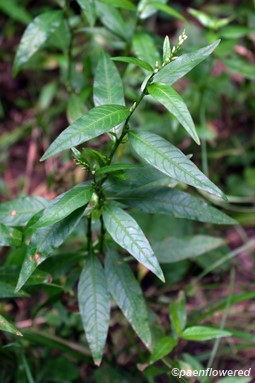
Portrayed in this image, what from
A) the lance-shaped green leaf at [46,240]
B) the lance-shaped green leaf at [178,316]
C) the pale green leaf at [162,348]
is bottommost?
the lance-shaped green leaf at [178,316]

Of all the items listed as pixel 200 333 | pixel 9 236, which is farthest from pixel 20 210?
pixel 200 333

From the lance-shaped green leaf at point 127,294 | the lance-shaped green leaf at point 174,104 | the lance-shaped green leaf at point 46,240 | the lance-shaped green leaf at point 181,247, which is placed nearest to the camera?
the lance-shaped green leaf at point 174,104

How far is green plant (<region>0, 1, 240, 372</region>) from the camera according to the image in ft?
4.15

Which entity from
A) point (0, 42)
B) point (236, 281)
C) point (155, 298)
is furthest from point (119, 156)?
point (0, 42)

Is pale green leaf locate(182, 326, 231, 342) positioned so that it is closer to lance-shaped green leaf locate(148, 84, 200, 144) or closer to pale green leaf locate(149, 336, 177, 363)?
pale green leaf locate(149, 336, 177, 363)

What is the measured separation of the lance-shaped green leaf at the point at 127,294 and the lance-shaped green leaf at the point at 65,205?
1.06ft

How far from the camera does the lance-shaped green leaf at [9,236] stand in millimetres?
1457

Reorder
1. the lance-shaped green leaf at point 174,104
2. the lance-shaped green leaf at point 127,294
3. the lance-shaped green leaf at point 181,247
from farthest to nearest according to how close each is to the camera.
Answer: the lance-shaped green leaf at point 181,247 < the lance-shaped green leaf at point 127,294 < the lance-shaped green leaf at point 174,104

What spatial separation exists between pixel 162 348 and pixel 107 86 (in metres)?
0.88

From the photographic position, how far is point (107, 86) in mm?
1548

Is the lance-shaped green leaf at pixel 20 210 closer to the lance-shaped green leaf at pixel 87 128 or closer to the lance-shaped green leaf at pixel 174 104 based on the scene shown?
the lance-shaped green leaf at pixel 87 128

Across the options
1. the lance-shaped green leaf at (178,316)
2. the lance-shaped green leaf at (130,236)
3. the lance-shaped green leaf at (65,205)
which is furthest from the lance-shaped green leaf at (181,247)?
the lance-shaped green leaf at (65,205)

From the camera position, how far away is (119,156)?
7.52ft

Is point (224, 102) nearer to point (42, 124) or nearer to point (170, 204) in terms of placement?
point (42, 124)
